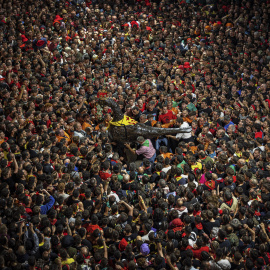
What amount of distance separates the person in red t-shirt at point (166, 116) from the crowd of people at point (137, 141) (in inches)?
1.6

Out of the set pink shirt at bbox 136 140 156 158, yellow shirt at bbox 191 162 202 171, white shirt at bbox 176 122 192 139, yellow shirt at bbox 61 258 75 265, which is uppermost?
white shirt at bbox 176 122 192 139

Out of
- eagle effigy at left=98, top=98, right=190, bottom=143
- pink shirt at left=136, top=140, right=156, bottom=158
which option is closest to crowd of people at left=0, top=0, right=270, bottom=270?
pink shirt at left=136, top=140, right=156, bottom=158

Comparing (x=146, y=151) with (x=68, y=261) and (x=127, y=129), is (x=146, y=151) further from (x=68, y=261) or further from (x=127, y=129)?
(x=68, y=261)

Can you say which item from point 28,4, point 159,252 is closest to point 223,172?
point 159,252

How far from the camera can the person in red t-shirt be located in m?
11.8

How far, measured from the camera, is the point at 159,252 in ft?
25.3

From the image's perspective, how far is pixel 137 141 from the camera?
34.7 ft

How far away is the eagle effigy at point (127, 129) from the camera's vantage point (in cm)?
1066

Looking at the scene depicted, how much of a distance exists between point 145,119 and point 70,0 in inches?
369

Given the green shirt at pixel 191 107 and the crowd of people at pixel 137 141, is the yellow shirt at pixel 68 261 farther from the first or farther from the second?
the green shirt at pixel 191 107

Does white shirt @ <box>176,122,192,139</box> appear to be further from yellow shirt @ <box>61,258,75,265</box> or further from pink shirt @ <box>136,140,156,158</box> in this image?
yellow shirt @ <box>61,258,75,265</box>

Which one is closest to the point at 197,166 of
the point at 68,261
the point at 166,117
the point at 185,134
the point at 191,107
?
the point at 185,134

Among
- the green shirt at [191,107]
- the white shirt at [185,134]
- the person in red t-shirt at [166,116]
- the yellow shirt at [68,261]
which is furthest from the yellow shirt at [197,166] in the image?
the yellow shirt at [68,261]

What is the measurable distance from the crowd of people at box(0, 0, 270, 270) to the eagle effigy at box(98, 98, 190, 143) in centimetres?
25
